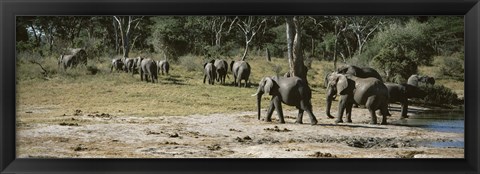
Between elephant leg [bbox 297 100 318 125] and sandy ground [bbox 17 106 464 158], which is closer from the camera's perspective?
sandy ground [bbox 17 106 464 158]

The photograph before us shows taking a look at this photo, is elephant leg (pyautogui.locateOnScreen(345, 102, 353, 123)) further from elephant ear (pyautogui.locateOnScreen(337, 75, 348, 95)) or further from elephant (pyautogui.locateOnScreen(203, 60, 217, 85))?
elephant (pyautogui.locateOnScreen(203, 60, 217, 85))

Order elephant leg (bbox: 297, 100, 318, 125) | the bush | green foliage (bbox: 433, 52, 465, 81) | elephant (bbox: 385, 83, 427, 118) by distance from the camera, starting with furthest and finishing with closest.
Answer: elephant (bbox: 385, 83, 427, 118) → elephant leg (bbox: 297, 100, 318, 125) → the bush → green foliage (bbox: 433, 52, 465, 81)

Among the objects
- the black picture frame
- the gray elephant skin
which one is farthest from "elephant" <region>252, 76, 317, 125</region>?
the gray elephant skin

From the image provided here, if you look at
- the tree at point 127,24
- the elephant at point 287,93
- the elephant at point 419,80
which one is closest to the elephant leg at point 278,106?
the elephant at point 287,93

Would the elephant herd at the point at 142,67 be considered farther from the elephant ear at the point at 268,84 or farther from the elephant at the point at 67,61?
the elephant ear at the point at 268,84

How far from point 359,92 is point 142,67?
247 cm

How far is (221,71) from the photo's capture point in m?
7.74

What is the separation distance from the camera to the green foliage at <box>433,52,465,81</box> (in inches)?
290

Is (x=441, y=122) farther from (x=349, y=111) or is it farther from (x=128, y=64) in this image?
(x=128, y=64)

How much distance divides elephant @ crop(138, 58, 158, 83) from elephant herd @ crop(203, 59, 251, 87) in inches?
22.3

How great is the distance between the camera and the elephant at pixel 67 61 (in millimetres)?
7518

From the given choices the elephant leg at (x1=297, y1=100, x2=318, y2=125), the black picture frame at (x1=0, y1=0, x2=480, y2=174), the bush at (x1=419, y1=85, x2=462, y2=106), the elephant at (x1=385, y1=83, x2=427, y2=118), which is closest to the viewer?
the black picture frame at (x1=0, y1=0, x2=480, y2=174)
